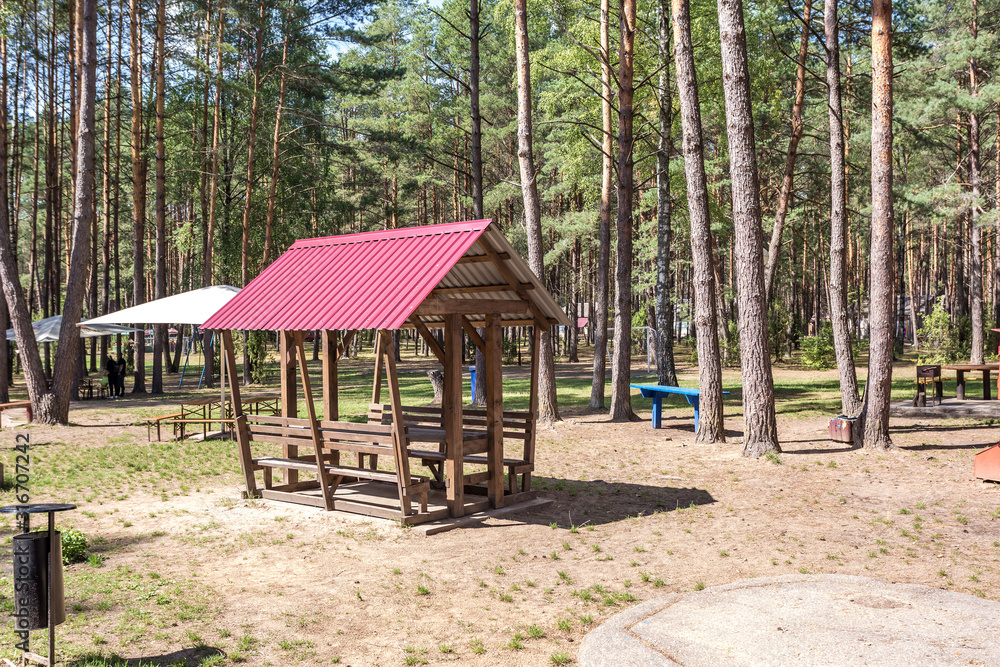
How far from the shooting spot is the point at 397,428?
8.34 m

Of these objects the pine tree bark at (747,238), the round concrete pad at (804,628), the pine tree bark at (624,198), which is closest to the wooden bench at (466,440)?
the round concrete pad at (804,628)

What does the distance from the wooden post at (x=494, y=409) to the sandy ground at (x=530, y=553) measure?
0.51 metres

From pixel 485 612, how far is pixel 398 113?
34.3 m

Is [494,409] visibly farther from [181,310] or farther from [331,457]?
[181,310]

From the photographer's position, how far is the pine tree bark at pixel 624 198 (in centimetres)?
1630

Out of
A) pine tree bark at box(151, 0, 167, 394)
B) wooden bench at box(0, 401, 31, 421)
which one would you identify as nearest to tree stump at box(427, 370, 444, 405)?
wooden bench at box(0, 401, 31, 421)

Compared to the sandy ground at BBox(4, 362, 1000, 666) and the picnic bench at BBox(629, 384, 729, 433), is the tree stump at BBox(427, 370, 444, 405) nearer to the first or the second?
A: the picnic bench at BBox(629, 384, 729, 433)

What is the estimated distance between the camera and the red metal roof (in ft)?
27.3

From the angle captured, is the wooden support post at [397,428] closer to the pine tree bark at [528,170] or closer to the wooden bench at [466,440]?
the wooden bench at [466,440]

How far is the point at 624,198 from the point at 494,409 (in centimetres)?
832

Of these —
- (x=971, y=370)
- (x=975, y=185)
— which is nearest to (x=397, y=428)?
(x=971, y=370)

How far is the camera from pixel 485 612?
5922 millimetres

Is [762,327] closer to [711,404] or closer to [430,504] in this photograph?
[711,404]

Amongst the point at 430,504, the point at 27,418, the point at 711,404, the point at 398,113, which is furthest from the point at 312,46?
the point at 430,504
